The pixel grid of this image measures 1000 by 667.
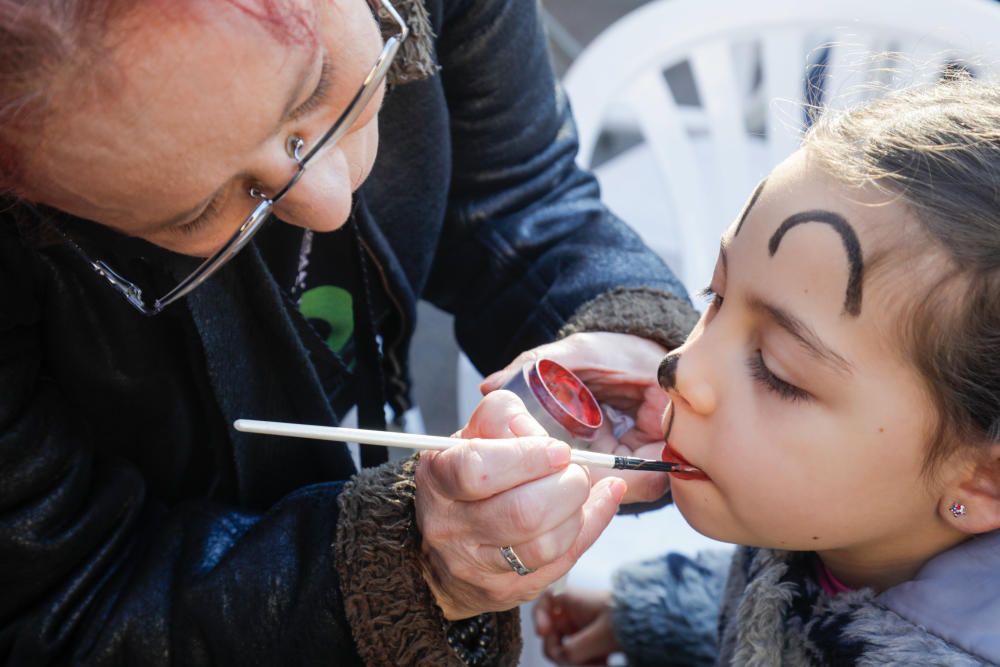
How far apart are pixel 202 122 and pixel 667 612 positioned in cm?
91

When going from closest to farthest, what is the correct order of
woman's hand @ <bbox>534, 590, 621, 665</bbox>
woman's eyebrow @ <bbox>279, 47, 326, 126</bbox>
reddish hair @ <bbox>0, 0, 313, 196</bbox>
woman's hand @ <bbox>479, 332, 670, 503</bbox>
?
reddish hair @ <bbox>0, 0, 313, 196</bbox> < woman's eyebrow @ <bbox>279, 47, 326, 126</bbox> < woman's hand @ <bbox>479, 332, 670, 503</bbox> < woman's hand @ <bbox>534, 590, 621, 665</bbox>

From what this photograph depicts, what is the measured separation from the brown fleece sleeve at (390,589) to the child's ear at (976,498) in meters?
0.50

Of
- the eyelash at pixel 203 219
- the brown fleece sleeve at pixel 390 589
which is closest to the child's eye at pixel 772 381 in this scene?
the brown fleece sleeve at pixel 390 589

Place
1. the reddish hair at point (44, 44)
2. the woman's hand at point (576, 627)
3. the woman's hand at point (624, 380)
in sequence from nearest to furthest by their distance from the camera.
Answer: the reddish hair at point (44, 44) → the woman's hand at point (624, 380) → the woman's hand at point (576, 627)

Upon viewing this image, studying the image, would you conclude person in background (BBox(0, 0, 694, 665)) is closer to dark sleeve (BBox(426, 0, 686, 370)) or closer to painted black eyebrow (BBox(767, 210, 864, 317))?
dark sleeve (BBox(426, 0, 686, 370))

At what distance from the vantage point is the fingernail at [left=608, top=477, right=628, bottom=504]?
968mm

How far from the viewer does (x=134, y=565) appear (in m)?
1.10

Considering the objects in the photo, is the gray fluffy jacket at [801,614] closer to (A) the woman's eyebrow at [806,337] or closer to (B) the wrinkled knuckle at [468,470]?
(A) the woman's eyebrow at [806,337]

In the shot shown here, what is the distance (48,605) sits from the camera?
1027 mm

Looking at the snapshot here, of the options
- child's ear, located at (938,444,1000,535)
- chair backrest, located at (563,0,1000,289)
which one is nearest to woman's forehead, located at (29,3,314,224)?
child's ear, located at (938,444,1000,535)

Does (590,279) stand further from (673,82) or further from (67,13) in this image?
(673,82)

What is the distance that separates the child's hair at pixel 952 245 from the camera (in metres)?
0.82

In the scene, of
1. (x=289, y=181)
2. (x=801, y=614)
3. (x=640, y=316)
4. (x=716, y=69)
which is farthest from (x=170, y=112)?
(x=716, y=69)

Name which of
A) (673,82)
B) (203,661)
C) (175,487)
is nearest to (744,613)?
Answer: (203,661)
